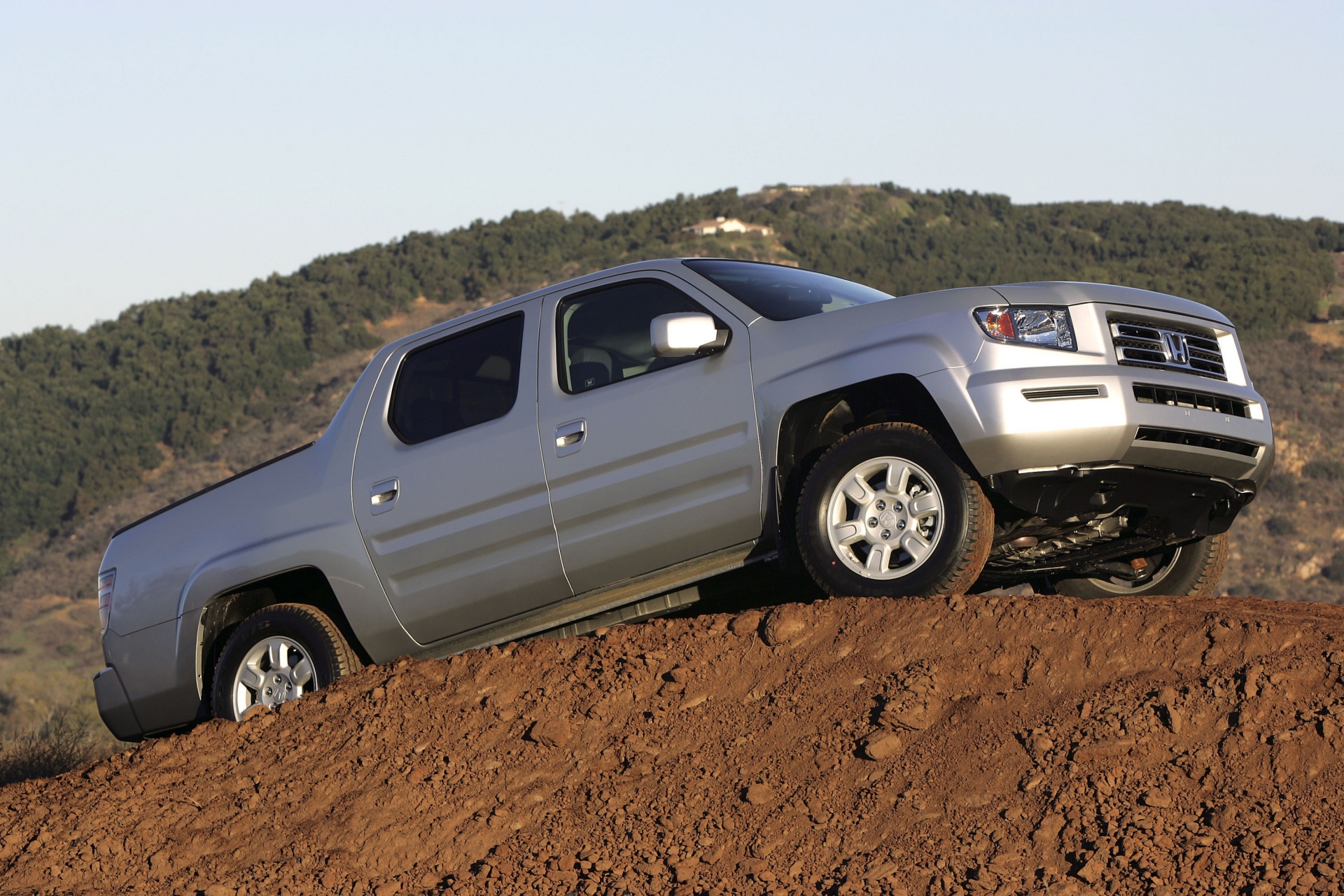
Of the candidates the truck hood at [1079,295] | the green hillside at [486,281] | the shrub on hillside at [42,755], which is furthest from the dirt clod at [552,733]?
the green hillside at [486,281]

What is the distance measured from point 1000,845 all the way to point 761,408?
226 cm

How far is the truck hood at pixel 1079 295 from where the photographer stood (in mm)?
5602

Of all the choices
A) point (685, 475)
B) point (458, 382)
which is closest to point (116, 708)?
point (458, 382)

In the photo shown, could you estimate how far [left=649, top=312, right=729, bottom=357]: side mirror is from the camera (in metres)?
5.71

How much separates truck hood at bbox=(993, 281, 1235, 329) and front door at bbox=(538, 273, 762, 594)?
3.91ft

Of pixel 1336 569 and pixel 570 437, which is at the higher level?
pixel 570 437

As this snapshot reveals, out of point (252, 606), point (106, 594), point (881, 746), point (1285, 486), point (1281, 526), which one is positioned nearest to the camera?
point (881, 746)

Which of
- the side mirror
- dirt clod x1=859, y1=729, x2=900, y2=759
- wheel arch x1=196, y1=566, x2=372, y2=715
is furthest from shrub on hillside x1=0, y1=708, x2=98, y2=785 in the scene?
dirt clod x1=859, y1=729, x2=900, y2=759

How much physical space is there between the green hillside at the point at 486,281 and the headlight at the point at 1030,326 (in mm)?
40819

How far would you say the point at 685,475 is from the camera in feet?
19.6

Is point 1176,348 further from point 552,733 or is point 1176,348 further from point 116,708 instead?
point 116,708

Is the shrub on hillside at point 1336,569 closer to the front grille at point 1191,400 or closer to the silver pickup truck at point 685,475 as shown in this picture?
the silver pickup truck at point 685,475

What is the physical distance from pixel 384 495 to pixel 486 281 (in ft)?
185

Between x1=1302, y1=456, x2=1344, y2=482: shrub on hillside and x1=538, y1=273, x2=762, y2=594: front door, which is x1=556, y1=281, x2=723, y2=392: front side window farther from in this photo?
x1=1302, y1=456, x2=1344, y2=482: shrub on hillside
